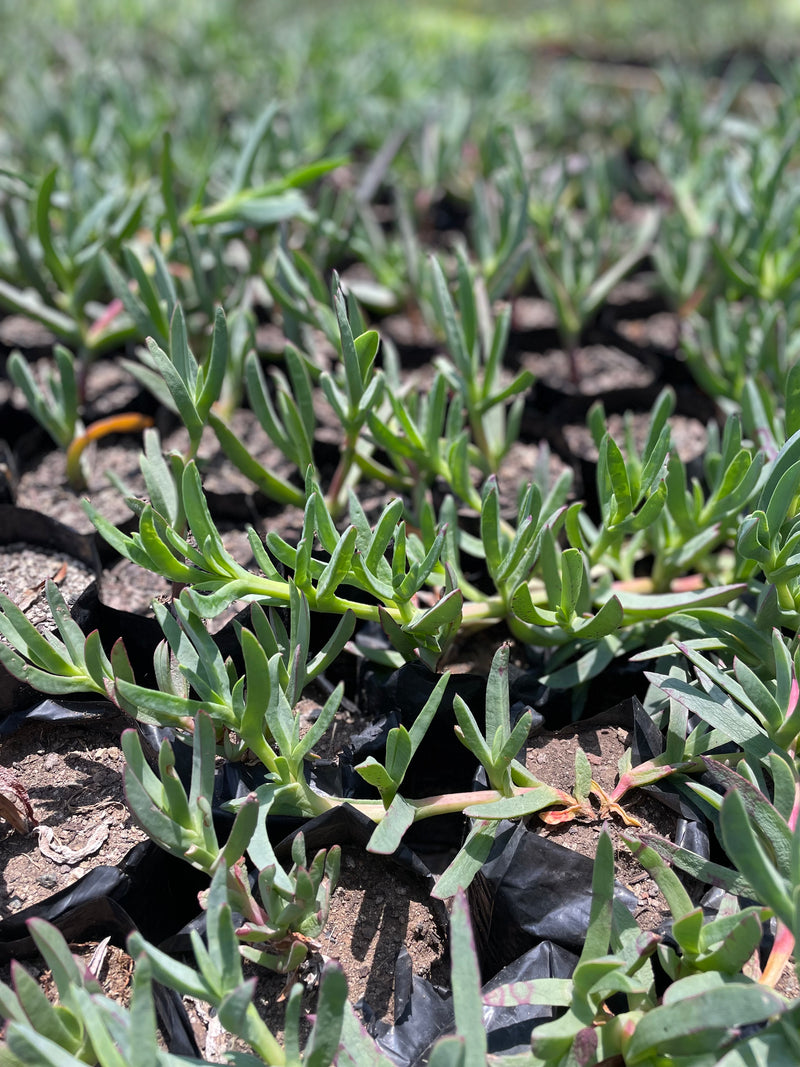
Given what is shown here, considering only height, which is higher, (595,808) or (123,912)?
(123,912)

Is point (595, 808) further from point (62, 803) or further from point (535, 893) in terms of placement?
point (62, 803)

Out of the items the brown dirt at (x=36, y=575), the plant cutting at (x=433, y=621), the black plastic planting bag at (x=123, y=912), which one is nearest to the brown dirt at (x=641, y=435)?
the plant cutting at (x=433, y=621)

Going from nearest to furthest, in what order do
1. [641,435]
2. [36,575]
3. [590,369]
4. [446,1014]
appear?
[446,1014]
[36,575]
[641,435]
[590,369]

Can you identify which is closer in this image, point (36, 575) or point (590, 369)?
point (36, 575)

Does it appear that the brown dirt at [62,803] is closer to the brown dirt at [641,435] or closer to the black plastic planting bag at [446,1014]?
the black plastic planting bag at [446,1014]

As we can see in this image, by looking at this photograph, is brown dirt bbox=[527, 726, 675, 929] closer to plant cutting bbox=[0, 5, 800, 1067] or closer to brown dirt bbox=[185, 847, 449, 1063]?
plant cutting bbox=[0, 5, 800, 1067]

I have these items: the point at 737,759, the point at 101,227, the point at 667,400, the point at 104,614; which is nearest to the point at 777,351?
the point at 667,400

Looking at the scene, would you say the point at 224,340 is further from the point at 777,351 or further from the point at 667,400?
the point at 777,351

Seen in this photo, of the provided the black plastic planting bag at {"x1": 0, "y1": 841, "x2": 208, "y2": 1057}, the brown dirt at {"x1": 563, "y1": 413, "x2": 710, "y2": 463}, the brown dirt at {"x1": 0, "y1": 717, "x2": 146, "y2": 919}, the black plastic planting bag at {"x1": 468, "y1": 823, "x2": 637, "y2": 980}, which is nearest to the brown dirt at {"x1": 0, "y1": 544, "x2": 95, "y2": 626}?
the brown dirt at {"x1": 0, "y1": 717, "x2": 146, "y2": 919}

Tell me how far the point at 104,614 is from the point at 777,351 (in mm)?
999

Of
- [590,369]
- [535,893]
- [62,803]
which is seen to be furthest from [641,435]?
[62,803]

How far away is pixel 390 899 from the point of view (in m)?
0.79

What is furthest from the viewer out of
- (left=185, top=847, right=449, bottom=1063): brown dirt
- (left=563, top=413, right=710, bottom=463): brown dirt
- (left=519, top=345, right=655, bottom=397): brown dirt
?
(left=519, top=345, right=655, bottom=397): brown dirt

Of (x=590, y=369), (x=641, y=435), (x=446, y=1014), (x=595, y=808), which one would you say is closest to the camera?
(x=446, y=1014)
